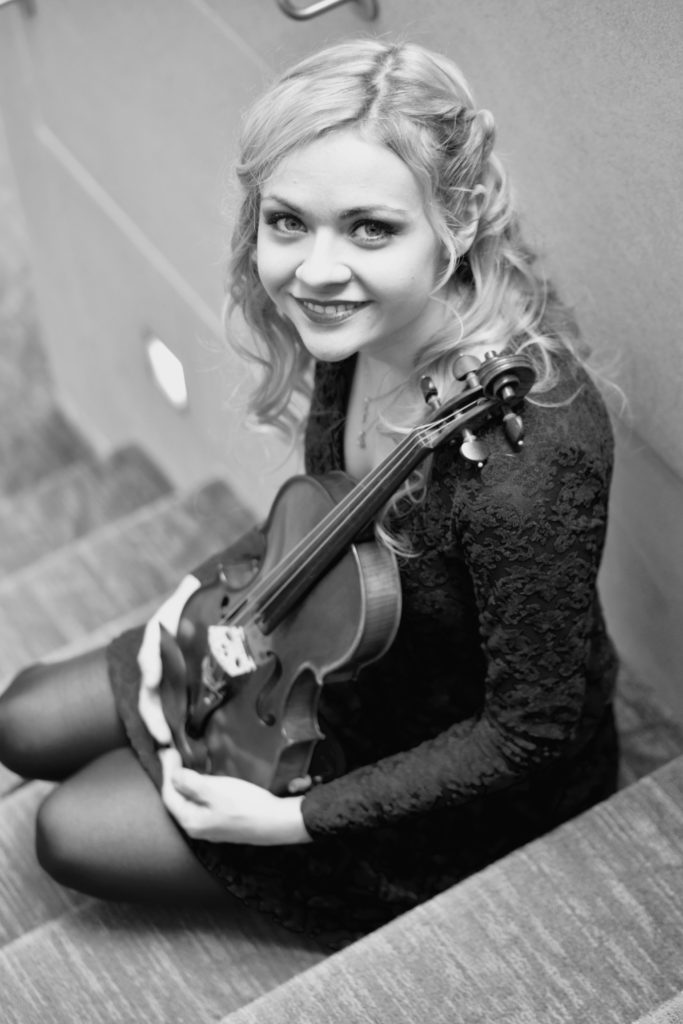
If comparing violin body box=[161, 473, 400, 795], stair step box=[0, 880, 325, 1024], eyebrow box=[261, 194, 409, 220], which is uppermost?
eyebrow box=[261, 194, 409, 220]

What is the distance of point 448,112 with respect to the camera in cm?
151

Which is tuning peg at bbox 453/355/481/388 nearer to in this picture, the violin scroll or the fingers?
the violin scroll

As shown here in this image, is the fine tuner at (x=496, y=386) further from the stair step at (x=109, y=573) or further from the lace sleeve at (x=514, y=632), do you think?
the stair step at (x=109, y=573)

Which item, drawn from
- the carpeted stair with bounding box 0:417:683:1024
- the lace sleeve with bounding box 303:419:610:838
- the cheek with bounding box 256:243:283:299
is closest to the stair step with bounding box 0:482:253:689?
the carpeted stair with bounding box 0:417:683:1024

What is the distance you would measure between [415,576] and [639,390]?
0.42m

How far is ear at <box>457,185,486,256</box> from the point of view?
1565 millimetres

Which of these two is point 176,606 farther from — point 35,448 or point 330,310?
point 35,448

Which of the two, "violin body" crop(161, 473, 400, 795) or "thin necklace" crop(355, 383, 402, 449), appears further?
"thin necklace" crop(355, 383, 402, 449)

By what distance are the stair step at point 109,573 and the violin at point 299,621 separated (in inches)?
34.3

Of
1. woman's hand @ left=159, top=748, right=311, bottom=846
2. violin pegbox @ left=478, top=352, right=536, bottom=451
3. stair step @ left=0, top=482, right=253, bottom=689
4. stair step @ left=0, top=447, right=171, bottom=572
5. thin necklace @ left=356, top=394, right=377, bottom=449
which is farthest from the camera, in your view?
stair step @ left=0, top=447, right=171, bottom=572

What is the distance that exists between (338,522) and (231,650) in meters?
0.25

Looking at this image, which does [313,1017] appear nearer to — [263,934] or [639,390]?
[263,934]

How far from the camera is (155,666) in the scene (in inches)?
75.7

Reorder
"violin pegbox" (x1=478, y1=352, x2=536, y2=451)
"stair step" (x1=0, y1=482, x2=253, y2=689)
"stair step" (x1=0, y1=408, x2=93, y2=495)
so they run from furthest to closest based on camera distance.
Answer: "stair step" (x1=0, y1=408, x2=93, y2=495) → "stair step" (x1=0, y1=482, x2=253, y2=689) → "violin pegbox" (x1=478, y1=352, x2=536, y2=451)
